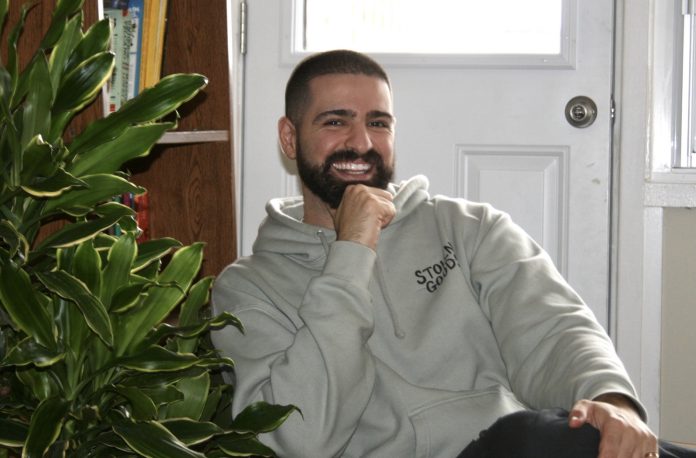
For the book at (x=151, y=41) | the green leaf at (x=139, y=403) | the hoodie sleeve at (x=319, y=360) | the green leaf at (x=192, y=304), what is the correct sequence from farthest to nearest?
the book at (x=151, y=41)
the hoodie sleeve at (x=319, y=360)
the green leaf at (x=192, y=304)
the green leaf at (x=139, y=403)

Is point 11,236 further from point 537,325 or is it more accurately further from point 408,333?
point 537,325

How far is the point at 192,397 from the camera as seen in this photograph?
1.58 m

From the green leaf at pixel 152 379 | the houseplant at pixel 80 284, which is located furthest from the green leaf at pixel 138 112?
the green leaf at pixel 152 379

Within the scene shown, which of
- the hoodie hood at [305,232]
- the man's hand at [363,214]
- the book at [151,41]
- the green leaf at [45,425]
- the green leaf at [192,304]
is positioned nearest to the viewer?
the green leaf at [45,425]

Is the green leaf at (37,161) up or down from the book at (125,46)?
down

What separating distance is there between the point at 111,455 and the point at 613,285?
1.57 m

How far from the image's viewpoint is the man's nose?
2.02 m

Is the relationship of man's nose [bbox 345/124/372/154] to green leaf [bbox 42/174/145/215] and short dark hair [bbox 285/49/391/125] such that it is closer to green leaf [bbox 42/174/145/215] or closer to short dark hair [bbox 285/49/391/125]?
short dark hair [bbox 285/49/391/125]

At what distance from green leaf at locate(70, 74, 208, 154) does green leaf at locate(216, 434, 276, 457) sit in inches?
18.0

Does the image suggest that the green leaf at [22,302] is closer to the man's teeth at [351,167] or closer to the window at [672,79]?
the man's teeth at [351,167]

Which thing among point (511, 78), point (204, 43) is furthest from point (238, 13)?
point (511, 78)

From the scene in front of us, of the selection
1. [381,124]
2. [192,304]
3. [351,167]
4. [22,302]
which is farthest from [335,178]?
[22,302]

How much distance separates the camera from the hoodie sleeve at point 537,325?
1.70 m

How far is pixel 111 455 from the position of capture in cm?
147
